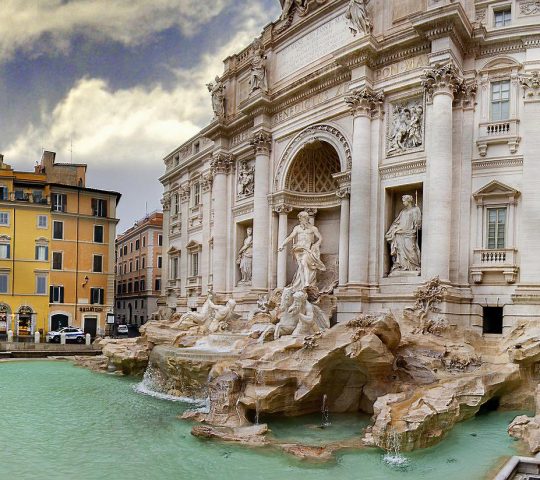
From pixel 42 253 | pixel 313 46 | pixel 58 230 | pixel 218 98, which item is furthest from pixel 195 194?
pixel 313 46

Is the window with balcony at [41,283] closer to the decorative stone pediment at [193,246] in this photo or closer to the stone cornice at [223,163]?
the decorative stone pediment at [193,246]

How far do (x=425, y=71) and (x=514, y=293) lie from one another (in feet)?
26.6

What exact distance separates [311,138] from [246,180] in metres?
5.44

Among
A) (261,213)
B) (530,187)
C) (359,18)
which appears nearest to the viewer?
(530,187)

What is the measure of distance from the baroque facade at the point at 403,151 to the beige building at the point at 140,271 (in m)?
28.3

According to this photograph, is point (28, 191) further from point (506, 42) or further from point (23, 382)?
point (506, 42)

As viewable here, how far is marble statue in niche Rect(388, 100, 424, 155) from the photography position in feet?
64.1

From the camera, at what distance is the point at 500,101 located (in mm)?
18500

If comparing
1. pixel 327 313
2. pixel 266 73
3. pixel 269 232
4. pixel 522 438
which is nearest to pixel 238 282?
pixel 269 232

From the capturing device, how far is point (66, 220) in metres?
40.8

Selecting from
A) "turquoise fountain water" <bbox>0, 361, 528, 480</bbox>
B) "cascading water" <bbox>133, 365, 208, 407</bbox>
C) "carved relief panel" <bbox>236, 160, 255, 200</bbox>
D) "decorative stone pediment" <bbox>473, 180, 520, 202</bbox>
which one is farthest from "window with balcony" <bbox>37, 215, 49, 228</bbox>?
"decorative stone pediment" <bbox>473, 180, 520, 202</bbox>

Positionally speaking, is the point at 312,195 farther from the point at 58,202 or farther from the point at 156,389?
the point at 58,202

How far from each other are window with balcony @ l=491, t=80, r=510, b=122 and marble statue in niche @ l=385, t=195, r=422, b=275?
4028 mm

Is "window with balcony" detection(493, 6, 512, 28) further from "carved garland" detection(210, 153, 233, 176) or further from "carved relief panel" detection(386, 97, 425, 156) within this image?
"carved garland" detection(210, 153, 233, 176)
